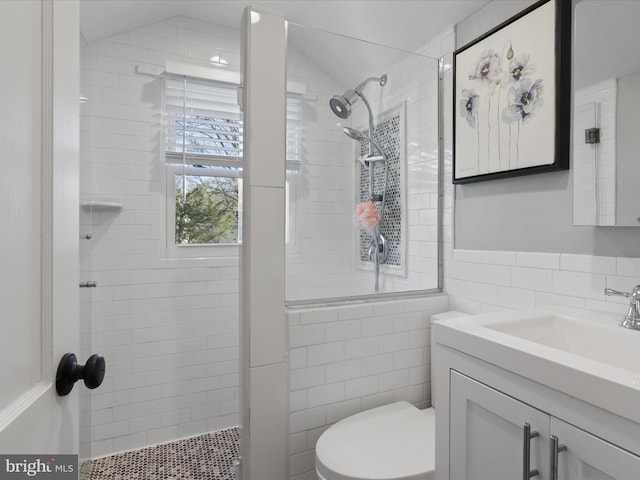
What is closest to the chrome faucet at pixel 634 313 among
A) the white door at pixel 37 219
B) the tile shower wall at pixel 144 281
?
the white door at pixel 37 219

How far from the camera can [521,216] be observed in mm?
1557

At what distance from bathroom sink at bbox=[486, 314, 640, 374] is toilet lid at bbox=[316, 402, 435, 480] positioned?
0.55m

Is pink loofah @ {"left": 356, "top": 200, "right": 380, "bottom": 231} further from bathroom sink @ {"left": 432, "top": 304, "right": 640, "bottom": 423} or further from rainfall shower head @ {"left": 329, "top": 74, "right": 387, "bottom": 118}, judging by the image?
bathroom sink @ {"left": 432, "top": 304, "right": 640, "bottom": 423}

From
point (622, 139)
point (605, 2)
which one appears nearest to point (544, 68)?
point (605, 2)

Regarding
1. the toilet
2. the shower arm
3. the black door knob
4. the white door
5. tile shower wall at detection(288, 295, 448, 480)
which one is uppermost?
the shower arm

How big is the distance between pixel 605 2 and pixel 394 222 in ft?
3.65

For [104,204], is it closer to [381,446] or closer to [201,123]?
[201,123]

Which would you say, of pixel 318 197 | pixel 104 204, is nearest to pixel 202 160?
pixel 104 204

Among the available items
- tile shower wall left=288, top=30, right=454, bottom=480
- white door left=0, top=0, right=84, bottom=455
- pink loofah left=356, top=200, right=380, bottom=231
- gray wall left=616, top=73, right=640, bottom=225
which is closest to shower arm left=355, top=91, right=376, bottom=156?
tile shower wall left=288, top=30, right=454, bottom=480

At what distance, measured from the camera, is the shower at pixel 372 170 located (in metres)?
1.77

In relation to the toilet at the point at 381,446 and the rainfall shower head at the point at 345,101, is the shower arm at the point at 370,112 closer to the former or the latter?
the rainfall shower head at the point at 345,101

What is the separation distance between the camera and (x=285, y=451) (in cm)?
155

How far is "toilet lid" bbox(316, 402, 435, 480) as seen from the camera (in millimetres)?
1221

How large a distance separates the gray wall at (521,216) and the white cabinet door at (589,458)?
2.35ft
